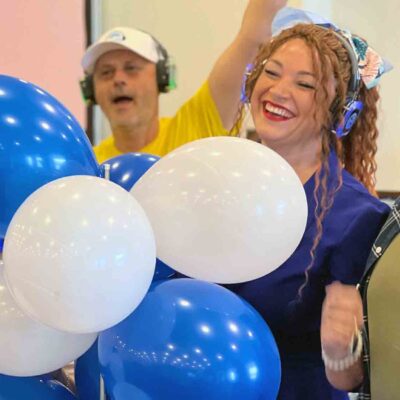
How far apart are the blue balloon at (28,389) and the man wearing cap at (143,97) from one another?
939 millimetres

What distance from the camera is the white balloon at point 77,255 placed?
0.74 metres

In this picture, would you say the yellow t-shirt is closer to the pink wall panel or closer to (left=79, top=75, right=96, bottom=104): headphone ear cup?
(left=79, top=75, right=96, bottom=104): headphone ear cup

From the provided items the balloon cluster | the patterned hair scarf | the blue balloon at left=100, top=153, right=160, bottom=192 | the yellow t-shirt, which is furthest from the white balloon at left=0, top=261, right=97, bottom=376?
the yellow t-shirt

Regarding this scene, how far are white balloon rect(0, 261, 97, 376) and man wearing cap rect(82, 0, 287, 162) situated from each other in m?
0.96

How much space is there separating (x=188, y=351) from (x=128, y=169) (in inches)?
16.1

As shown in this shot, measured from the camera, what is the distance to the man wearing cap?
1737mm

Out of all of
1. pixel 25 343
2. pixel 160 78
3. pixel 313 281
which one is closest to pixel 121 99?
pixel 160 78

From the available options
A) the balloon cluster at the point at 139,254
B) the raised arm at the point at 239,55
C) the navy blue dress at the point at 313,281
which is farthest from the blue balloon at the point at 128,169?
the raised arm at the point at 239,55

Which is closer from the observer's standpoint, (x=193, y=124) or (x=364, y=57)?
(x=364, y=57)

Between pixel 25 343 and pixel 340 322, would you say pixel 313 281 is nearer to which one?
pixel 340 322

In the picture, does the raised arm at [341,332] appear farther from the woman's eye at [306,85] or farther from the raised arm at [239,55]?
the raised arm at [239,55]

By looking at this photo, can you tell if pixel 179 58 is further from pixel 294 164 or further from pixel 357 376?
pixel 357 376

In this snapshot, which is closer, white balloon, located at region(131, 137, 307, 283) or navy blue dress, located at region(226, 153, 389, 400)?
white balloon, located at region(131, 137, 307, 283)

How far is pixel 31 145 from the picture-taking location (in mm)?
849
